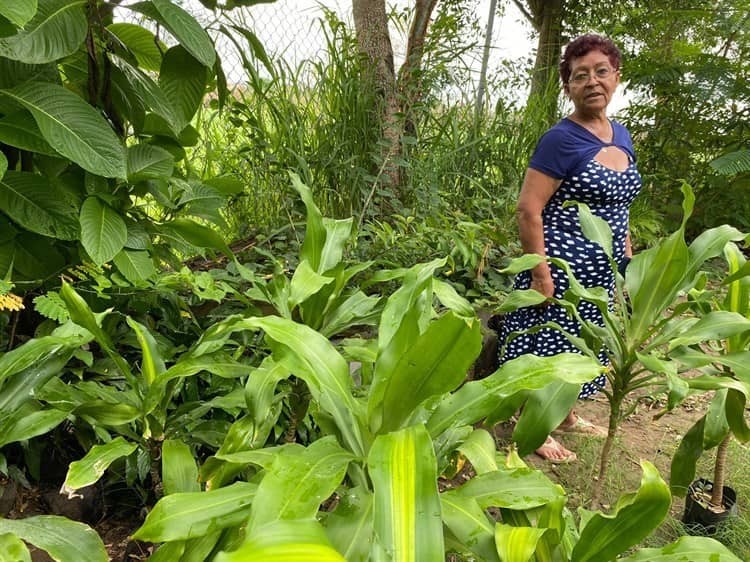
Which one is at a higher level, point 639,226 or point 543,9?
point 543,9

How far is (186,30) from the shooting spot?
111 centimetres

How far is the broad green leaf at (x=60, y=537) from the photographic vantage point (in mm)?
817

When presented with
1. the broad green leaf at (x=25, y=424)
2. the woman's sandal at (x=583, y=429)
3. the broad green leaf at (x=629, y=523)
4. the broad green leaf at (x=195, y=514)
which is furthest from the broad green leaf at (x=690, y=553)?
the woman's sandal at (x=583, y=429)

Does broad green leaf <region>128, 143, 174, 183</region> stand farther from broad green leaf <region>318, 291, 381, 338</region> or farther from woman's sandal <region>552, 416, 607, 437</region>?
woman's sandal <region>552, 416, 607, 437</region>

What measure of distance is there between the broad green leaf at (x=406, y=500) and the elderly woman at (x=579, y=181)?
1.29 metres

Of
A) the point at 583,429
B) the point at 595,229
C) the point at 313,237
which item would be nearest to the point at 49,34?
the point at 313,237

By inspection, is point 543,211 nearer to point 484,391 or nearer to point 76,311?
point 484,391

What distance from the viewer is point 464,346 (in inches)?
27.7

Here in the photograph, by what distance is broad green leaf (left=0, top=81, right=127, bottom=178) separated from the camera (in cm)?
107

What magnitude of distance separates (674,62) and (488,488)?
4.87 metres

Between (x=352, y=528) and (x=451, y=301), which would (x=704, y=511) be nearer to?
(x=451, y=301)

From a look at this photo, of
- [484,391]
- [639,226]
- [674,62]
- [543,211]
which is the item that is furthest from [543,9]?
[484,391]

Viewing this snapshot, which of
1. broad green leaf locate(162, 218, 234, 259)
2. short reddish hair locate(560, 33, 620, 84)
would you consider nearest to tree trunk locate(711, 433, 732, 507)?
short reddish hair locate(560, 33, 620, 84)

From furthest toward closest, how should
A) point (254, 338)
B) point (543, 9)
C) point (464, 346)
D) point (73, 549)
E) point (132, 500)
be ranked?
point (543, 9) < point (254, 338) < point (132, 500) < point (73, 549) < point (464, 346)
